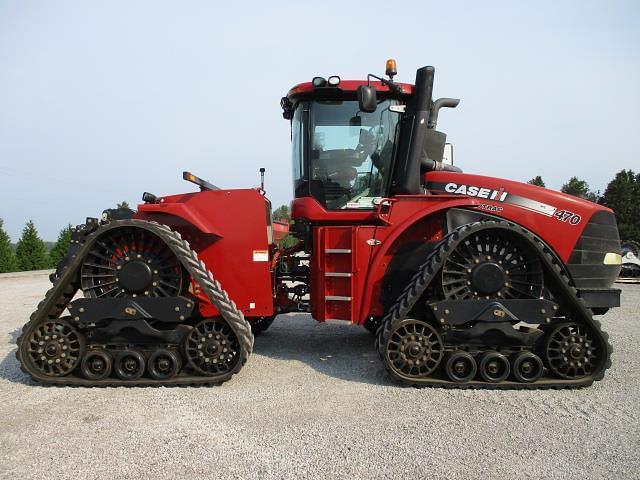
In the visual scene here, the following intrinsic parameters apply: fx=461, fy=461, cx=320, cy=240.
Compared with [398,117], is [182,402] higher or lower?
lower

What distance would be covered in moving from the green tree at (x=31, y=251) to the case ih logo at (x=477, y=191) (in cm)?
2981

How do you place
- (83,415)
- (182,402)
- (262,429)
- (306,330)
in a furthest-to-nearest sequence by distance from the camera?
(306,330) → (182,402) → (83,415) → (262,429)

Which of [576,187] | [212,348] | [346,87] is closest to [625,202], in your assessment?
[576,187]

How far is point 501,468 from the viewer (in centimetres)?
298

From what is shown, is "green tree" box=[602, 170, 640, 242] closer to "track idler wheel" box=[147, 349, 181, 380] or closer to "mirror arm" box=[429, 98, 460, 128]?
"mirror arm" box=[429, 98, 460, 128]

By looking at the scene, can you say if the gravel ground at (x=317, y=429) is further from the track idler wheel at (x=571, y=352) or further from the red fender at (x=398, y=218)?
the red fender at (x=398, y=218)

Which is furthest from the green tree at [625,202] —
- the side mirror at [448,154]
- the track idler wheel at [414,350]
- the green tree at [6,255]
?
the green tree at [6,255]

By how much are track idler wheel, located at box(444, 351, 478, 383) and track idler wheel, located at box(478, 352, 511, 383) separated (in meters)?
0.08

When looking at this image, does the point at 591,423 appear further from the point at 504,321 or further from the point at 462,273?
the point at 462,273

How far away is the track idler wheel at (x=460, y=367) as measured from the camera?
4410mm

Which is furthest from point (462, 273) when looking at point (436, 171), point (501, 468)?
point (501, 468)

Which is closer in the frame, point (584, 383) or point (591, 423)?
point (591, 423)

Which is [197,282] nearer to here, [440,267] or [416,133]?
[440,267]

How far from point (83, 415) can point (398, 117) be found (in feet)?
13.9
